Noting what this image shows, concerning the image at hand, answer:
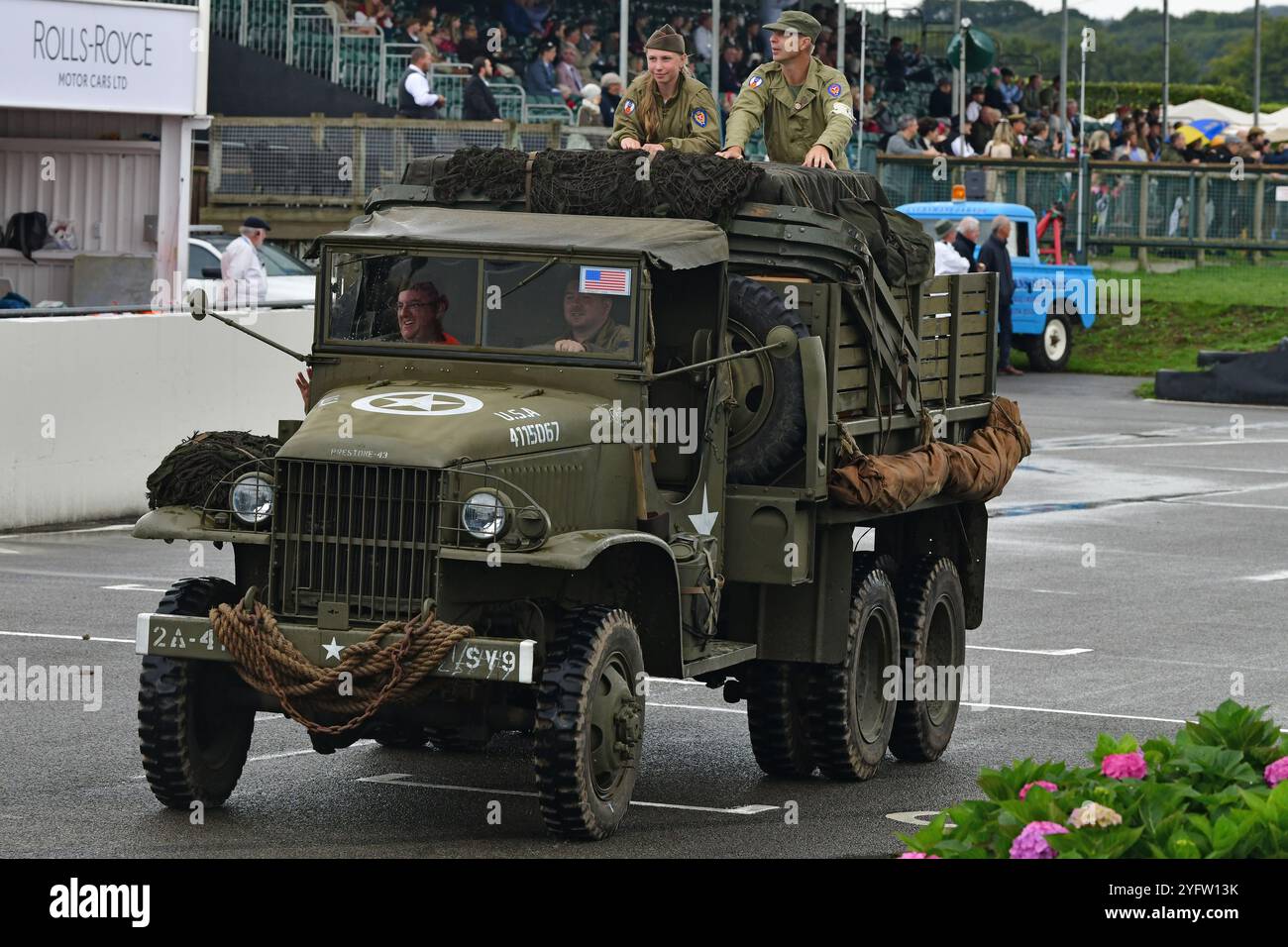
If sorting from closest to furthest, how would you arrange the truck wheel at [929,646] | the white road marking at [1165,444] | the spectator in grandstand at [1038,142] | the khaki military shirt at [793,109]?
the truck wheel at [929,646] < the khaki military shirt at [793,109] < the white road marking at [1165,444] < the spectator in grandstand at [1038,142]

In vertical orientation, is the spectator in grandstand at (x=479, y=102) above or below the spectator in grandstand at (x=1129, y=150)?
below

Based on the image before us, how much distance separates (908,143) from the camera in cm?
4253

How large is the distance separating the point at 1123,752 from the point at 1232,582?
12008 millimetres

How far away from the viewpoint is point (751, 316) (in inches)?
408

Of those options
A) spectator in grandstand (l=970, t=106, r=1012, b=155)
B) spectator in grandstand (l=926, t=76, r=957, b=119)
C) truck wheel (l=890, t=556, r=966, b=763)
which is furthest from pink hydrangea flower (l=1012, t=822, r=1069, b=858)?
spectator in grandstand (l=926, t=76, r=957, b=119)

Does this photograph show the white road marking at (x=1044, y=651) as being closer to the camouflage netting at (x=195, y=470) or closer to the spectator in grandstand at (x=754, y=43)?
the camouflage netting at (x=195, y=470)

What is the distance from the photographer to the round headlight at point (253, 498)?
924cm

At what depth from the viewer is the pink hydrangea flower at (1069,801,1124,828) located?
19.1ft

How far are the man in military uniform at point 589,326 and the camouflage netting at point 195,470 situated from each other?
50.6 inches

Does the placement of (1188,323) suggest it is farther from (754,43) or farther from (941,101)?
(754,43)

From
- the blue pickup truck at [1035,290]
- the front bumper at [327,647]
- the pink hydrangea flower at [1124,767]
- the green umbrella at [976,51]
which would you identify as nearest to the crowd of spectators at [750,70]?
the green umbrella at [976,51]

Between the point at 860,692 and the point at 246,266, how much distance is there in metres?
14.3
